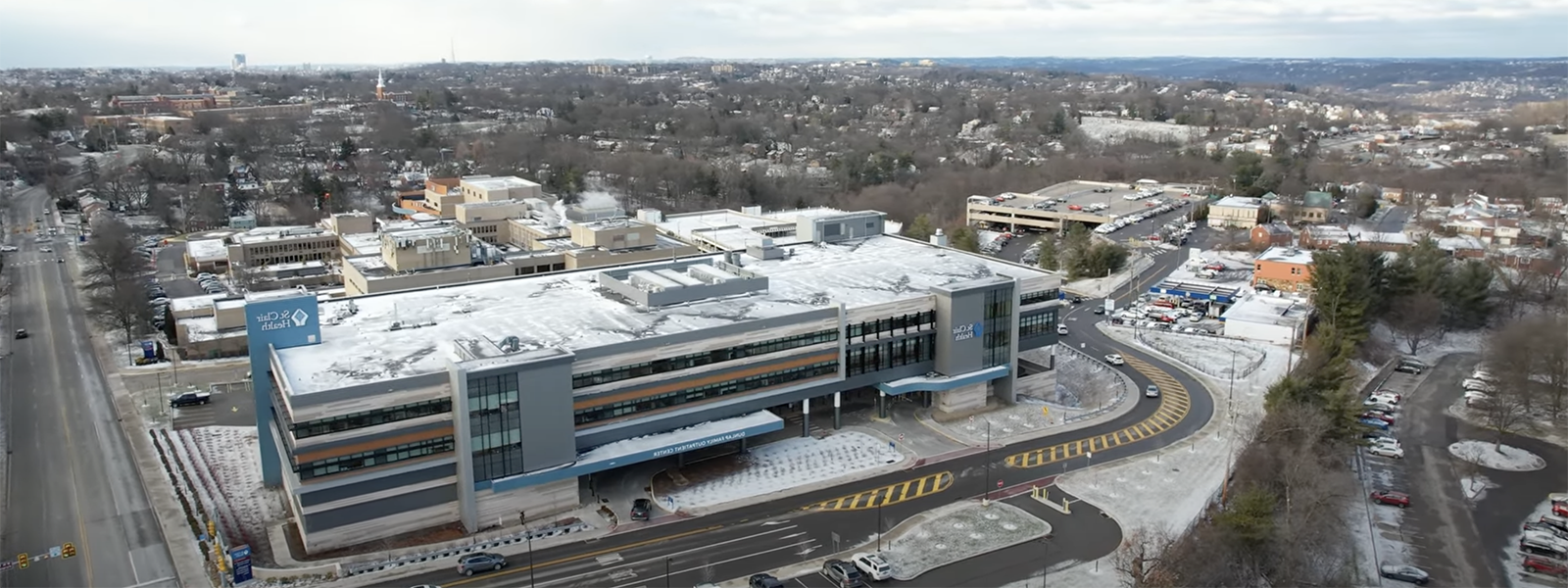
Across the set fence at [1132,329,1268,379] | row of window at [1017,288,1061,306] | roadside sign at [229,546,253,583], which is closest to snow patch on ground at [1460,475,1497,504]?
fence at [1132,329,1268,379]

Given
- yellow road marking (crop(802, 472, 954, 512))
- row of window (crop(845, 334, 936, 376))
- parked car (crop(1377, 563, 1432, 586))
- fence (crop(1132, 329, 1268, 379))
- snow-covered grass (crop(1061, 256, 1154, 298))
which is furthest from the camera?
snow-covered grass (crop(1061, 256, 1154, 298))

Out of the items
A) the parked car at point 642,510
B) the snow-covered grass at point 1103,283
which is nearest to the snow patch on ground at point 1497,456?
the snow-covered grass at point 1103,283

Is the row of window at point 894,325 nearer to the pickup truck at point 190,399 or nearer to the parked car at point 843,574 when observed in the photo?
the parked car at point 843,574

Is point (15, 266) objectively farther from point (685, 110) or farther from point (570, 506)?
point (685, 110)

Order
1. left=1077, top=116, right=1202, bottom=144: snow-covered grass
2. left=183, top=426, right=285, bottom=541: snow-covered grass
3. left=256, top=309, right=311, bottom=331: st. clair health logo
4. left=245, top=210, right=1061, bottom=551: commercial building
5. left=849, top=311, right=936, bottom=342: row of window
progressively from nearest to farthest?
left=245, top=210, right=1061, bottom=551: commercial building, left=183, top=426, right=285, bottom=541: snow-covered grass, left=256, top=309, right=311, bottom=331: st. clair health logo, left=849, top=311, right=936, bottom=342: row of window, left=1077, top=116, right=1202, bottom=144: snow-covered grass

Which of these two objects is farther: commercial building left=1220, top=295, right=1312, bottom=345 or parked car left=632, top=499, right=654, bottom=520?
commercial building left=1220, top=295, right=1312, bottom=345

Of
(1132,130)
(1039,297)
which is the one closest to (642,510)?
(1039,297)

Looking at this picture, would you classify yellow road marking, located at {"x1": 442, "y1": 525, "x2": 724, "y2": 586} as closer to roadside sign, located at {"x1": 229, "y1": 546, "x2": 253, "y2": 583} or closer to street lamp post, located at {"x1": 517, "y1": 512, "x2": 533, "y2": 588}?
street lamp post, located at {"x1": 517, "y1": 512, "x2": 533, "y2": 588}

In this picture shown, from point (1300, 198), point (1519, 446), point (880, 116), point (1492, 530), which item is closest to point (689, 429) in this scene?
point (1492, 530)
